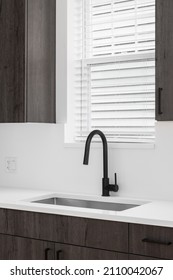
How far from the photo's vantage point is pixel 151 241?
7.32ft

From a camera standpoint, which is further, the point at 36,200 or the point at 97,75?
the point at 97,75

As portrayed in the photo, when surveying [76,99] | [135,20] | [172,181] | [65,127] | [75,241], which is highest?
[135,20]

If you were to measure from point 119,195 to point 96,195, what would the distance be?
157mm

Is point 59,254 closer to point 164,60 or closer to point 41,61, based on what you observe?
point 164,60

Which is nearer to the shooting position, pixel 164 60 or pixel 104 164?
pixel 164 60

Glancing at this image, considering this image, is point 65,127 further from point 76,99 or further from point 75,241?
point 75,241

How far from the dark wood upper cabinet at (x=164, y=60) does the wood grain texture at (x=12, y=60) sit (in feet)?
3.08

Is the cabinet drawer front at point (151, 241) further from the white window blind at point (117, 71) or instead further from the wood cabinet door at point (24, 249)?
the white window blind at point (117, 71)

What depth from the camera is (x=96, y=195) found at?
305 cm

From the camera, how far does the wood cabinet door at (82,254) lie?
2.36m

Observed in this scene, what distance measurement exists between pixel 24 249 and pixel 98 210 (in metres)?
0.54

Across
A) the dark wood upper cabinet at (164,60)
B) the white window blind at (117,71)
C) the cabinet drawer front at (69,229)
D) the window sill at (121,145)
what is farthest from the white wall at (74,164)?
the cabinet drawer front at (69,229)

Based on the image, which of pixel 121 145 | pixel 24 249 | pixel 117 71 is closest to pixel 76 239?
pixel 24 249

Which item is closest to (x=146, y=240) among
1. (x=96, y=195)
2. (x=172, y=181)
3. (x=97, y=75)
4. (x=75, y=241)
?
(x=75, y=241)
